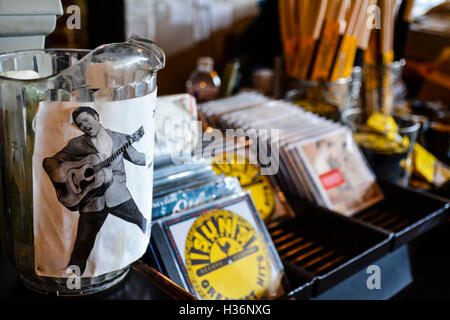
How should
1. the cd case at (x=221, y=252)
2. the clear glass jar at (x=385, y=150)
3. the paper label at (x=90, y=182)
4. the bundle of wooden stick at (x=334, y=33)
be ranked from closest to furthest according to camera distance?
the paper label at (x=90, y=182), the cd case at (x=221, y=252), the clear glass jar at (x=385, y=150), the bundle of wooden stick at (x=334, y=33)

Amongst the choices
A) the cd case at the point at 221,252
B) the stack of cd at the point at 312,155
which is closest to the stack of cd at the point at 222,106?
the stack of cd at the point at 312,155

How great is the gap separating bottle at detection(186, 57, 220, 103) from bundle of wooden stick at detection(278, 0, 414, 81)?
0.27 m

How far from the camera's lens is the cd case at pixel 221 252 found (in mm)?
858

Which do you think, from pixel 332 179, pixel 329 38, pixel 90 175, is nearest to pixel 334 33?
pixel 329 38

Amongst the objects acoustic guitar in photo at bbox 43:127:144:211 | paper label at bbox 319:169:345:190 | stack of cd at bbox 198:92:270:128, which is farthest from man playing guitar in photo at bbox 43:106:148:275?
paper label at bbox 319:169:345:190

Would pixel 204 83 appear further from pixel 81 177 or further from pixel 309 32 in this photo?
pixel 81 177

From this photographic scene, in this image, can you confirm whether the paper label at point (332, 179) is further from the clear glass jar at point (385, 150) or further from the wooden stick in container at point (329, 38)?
the wooden stick in container at point (329, 38)

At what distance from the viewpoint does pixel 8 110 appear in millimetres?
626

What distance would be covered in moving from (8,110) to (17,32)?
192 millimetres

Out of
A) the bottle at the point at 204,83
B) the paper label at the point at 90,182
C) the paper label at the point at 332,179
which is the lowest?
the paper label at the point at 332,179

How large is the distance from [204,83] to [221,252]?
2.98 feet

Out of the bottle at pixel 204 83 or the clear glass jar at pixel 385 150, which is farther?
the bottle at pixel 204 83
